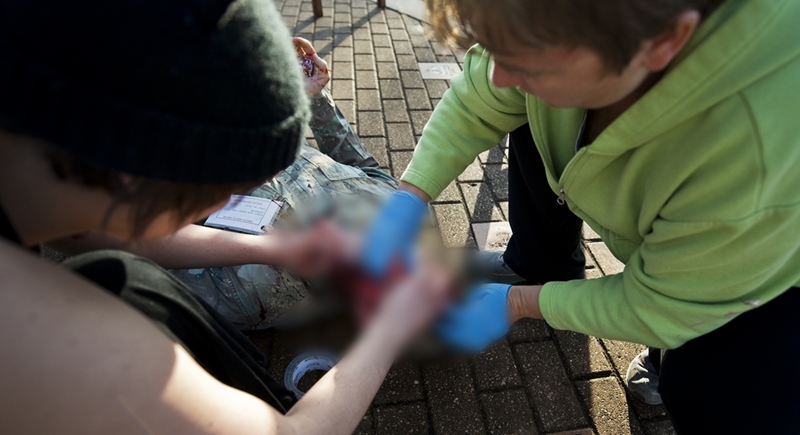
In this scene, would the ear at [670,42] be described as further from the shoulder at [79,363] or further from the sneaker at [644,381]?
the sneaker at [644,381]

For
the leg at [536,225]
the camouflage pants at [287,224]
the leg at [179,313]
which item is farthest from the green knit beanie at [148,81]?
the leg at [536,225]

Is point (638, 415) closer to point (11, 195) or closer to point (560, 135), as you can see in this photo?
point (560, 135)

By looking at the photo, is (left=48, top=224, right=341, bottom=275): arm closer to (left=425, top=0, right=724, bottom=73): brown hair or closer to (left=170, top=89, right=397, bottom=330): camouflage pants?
(left=170, top=89, right=397, bottom=330): camouflage pants

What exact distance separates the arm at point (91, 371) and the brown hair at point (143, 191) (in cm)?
15

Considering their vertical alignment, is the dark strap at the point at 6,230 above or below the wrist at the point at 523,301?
above

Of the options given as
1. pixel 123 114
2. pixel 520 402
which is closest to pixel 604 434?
pixel 520 402

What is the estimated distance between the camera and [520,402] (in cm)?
190

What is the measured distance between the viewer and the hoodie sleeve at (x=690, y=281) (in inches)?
40.8

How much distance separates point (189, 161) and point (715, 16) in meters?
0.98

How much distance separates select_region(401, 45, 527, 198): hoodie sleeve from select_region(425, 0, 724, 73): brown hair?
72 centimetres

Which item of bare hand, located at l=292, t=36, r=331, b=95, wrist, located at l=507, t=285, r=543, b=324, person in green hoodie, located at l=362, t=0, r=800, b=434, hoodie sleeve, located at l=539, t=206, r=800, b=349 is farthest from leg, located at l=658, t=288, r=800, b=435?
bare hand, located at l=292, t=36, r=331, b=95

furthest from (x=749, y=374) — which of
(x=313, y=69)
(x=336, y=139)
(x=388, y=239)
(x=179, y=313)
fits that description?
(x=313, y=69)

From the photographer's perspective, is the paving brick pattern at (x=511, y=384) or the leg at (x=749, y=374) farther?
the paving brick pattern at (x=511, y=384)

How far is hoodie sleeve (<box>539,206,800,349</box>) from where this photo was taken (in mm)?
1037
